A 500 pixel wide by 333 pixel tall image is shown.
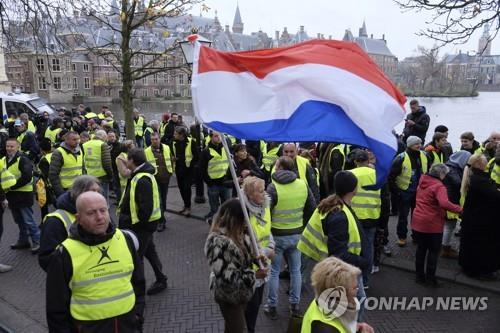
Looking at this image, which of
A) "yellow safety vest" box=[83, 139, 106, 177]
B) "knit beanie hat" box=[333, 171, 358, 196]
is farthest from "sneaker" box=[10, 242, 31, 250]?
"knit beanie hat" box=[333, 171, 358, 196]

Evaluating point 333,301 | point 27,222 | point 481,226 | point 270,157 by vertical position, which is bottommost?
point 27,222

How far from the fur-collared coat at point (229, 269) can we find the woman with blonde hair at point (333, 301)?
0.99m

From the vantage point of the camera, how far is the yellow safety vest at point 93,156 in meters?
8.81

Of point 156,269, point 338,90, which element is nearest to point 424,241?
point 338,90

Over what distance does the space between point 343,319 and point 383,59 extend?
121 m

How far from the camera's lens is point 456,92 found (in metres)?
44.2

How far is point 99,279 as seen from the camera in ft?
9.86

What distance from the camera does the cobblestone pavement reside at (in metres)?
5.00

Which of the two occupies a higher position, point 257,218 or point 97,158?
point 257,218

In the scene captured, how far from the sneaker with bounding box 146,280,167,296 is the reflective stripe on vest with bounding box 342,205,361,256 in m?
3.00

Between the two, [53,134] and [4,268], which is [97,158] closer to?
[4,268]

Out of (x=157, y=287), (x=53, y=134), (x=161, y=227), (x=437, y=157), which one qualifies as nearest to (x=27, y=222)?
(x=161, y=227)

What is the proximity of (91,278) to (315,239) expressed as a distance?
222cm

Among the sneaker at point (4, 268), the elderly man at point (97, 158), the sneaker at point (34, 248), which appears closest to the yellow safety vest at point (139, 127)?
the elderly man at point (97, 158)
